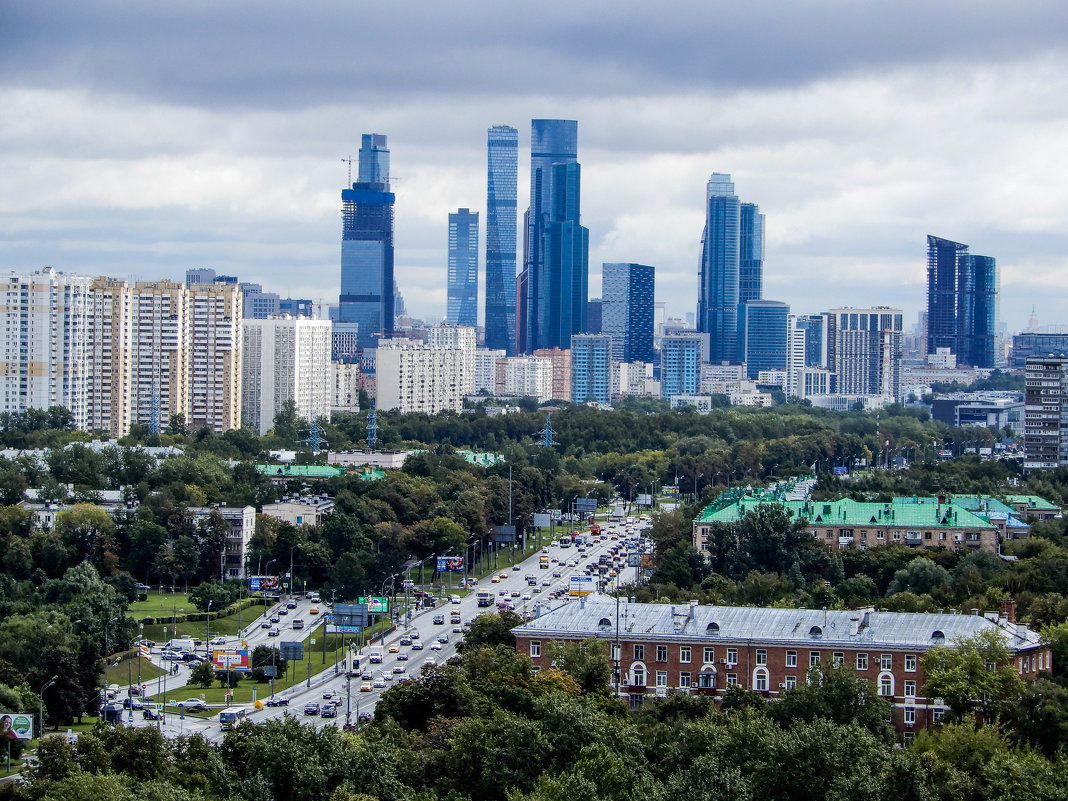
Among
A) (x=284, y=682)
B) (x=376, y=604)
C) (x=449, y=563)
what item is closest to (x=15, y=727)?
(x=284, y=682)

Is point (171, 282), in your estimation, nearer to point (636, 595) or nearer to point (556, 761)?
point (636, 595)

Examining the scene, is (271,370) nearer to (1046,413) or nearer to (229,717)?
(1046,413)

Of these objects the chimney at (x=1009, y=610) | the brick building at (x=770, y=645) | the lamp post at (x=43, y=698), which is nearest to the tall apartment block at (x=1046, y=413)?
the chimney at (x=1009, y=610)

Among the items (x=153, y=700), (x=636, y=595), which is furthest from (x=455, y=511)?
(x=153, y=700)

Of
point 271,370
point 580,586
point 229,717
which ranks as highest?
point 271,370

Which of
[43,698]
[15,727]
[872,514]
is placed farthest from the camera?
[872,514]

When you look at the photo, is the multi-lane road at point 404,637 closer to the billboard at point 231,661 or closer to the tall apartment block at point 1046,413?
the billboard at point 231,661
